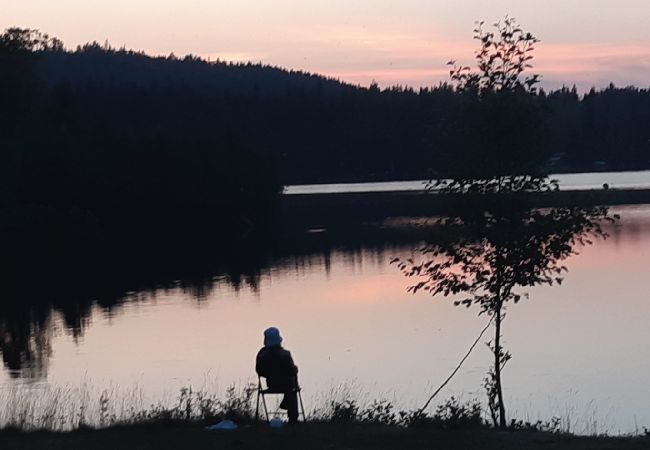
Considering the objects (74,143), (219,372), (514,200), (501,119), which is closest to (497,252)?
(514,200)

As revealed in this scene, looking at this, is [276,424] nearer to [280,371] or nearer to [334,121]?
[280,371]

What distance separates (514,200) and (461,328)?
1177 centimetres

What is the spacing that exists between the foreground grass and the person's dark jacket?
1001 mm

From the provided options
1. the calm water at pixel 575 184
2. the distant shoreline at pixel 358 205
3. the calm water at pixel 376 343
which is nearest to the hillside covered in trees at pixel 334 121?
the calm water at pixel 575 184

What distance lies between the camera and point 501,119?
15.4m

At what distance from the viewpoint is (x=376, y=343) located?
25641mm

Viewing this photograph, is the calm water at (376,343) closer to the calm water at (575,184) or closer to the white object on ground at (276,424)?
the white object on ground at (276,424)

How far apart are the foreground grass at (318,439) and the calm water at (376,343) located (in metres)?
5.90

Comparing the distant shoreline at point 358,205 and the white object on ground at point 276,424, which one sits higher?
the white object on ground at point 276,424

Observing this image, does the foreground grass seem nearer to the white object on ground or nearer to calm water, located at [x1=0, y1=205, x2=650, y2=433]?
the white object on ground

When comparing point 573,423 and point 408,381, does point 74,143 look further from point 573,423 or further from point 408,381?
point 573,423

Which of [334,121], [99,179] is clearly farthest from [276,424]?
[334,121]

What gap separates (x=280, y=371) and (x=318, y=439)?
1.94 meters

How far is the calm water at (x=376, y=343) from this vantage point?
20.3m
